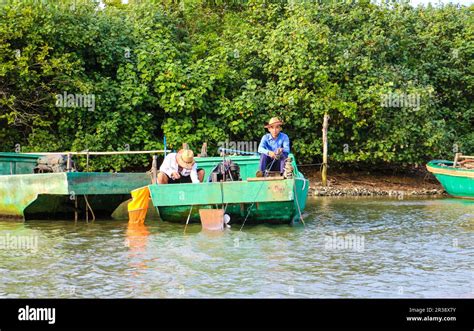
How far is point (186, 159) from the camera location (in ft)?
55.0

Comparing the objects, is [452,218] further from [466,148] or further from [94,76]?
[94,76]

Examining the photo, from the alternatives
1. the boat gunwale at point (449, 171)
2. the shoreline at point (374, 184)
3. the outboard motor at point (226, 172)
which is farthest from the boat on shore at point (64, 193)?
the boat gunwale at point (449, 171)

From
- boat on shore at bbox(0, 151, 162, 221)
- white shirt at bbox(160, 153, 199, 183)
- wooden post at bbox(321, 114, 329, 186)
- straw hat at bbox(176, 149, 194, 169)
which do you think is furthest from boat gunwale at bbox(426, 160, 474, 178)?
straw hat at bbox(176, 149, 194, 169)

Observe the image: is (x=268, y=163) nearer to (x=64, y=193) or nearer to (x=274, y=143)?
(x=274, y=143)

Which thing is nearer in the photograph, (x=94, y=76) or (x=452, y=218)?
(x=452, y=218)

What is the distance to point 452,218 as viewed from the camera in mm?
19188

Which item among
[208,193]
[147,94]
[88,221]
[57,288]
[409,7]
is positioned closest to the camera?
[57,288]

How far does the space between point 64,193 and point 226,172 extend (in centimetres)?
322

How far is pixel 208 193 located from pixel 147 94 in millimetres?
9364

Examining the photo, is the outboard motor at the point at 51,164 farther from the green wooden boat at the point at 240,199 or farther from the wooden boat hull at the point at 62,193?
the green wooden boat at the point at 240,199

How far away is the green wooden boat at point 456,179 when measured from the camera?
24203mm

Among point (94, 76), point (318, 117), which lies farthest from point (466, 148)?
point (94, 76)

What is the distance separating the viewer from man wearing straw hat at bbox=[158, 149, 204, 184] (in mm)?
17016

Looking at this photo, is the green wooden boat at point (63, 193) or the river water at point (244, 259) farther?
the green wooden boat at point (63, 193)
